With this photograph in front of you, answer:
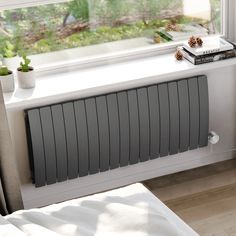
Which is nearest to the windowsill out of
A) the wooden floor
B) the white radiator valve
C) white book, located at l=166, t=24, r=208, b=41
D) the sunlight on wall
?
white book, located at l=166, t=24, r=208, b=41

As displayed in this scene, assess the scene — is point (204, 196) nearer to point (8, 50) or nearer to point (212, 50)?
point (212, 50)

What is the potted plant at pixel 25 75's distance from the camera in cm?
312

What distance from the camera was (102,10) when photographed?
334 cm

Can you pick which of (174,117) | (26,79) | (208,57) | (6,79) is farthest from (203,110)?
(6,79)

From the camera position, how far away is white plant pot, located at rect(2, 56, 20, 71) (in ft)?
10.5

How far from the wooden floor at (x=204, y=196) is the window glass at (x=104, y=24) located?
2.68ft

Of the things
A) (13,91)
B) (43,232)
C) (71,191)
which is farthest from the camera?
(71,191)

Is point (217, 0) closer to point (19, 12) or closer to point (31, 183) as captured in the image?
point (19, 12)

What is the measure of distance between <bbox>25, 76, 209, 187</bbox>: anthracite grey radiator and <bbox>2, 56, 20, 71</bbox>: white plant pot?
30cm

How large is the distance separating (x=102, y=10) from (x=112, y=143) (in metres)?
0.73

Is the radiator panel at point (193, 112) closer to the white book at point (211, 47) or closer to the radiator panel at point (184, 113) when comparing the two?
the radiator panel at point (184, 113)

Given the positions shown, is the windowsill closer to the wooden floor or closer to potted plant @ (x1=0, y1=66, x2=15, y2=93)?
potted plant @ (x1=0, y1=66, x2=15, y2=93)

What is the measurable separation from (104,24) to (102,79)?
0.34 meters

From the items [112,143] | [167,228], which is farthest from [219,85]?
[167,228]
